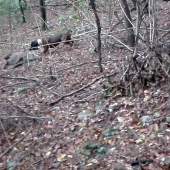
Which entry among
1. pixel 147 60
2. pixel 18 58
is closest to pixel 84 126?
pixel 147 60

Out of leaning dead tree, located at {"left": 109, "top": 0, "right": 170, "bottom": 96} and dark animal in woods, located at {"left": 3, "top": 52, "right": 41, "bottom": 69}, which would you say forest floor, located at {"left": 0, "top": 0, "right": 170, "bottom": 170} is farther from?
dark animal in woods, located at {"left": 3, "top": 52, "right": 41, "bottom": 69}

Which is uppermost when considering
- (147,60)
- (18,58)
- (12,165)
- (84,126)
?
(147,60)

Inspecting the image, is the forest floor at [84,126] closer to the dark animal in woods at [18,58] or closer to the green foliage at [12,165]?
the green foliage at [12,165]

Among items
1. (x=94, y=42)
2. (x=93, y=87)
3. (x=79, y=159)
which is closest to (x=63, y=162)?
(x=79, y=159)

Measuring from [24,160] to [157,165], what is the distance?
205 centimetres

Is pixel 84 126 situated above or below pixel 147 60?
below

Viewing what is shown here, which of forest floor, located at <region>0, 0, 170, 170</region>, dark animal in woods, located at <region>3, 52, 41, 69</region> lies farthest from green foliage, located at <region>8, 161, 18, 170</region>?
dark animal in woods, located at <region>3, 52, 41, 69</region>

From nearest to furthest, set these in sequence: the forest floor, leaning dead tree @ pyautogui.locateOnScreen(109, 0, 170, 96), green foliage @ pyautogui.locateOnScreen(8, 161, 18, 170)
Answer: the forest floor, green foliage @ pyautogui.locateOnScreen(8, 161, 18, 170), leaning dead tree @ pyautogui.locateOnScreen(109, 0, 170, 96)

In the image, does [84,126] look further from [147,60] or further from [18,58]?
[18,58]

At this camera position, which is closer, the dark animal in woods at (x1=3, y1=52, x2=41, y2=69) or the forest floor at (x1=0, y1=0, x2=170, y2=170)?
the forest floor at (x1=0, y1=0, x2=170, y2=170)

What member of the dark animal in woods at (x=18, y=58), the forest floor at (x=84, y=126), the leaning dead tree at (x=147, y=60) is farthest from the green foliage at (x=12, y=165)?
the dark animal in woods at (x=18, y=58)

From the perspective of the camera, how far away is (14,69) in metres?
10.6

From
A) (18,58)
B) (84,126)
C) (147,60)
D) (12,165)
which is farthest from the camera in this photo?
(18,58)

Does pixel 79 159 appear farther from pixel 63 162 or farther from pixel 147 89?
pixel 147 89
